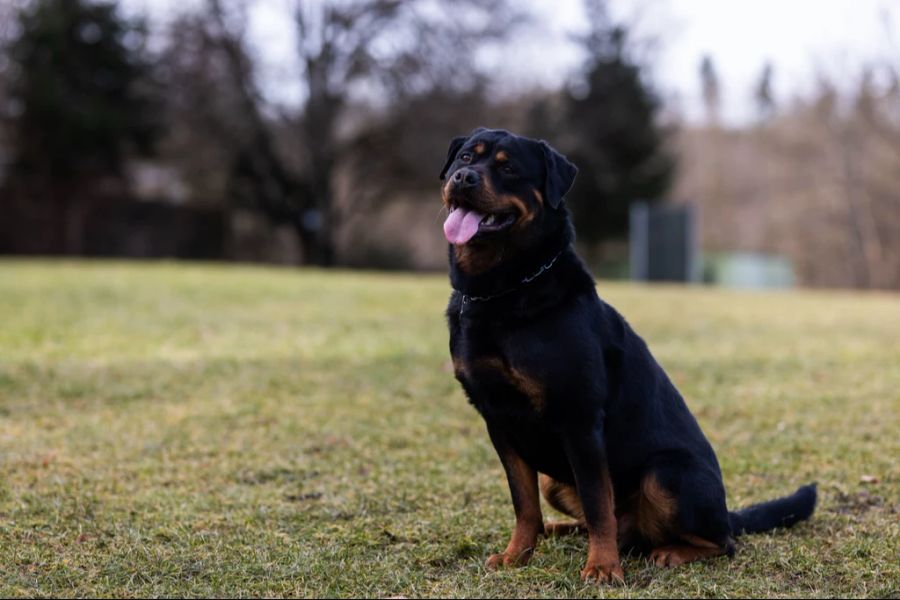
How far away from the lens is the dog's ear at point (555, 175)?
3.64m

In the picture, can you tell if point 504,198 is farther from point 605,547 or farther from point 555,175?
point 605,547

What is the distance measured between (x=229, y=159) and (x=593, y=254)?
50.2 ft

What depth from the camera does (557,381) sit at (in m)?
3.30

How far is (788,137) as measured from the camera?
3775 centimetres

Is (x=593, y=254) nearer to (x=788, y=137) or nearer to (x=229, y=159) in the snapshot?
(x=788, y=137)

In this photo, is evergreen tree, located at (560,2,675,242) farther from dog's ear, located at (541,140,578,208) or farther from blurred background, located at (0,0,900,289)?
dog's ear, located at (541,140,578,208)

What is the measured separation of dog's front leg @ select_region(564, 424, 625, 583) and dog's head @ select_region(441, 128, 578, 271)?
790 millimetres

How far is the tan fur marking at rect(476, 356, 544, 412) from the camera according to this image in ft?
10.9

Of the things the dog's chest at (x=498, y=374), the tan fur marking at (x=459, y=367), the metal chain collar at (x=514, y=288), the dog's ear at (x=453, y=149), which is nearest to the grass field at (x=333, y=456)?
the dog's chest at (x=498, y=374)

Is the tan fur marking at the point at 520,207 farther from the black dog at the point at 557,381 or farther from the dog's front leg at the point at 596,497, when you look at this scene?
the dog's front leg at the point at 596,497

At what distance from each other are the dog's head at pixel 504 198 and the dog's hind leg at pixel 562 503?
1043 millimetres

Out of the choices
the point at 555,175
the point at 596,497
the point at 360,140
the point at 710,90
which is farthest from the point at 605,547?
the point at 710,90

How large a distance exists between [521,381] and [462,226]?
677mm

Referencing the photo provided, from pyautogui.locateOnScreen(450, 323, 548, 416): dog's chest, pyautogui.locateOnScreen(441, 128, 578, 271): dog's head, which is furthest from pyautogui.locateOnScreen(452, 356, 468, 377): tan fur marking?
pyautogui.locateOnScreen(441, 128, 578, 271): dog's head
